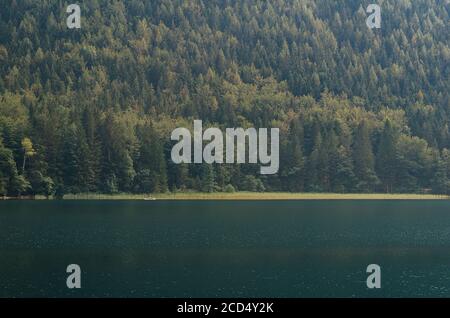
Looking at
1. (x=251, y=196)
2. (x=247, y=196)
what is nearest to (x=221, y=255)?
(x=247, y=196)

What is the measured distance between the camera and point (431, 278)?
5909 cm

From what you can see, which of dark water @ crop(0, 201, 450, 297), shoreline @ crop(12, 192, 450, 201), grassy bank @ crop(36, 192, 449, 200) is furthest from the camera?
grassy bank @ crop(36, 192, 449, 200)

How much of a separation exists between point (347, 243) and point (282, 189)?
→ 117645 mm

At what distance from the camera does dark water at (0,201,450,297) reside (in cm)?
5388

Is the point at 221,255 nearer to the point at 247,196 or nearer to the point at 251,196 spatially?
the point at 247,196

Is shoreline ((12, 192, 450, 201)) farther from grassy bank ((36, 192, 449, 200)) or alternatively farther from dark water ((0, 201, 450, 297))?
dark water ((0, 201, 450, 297))

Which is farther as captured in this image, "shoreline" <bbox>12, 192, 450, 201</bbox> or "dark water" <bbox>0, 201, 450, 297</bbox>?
"shoreline" <bbox>12, 192, 450, 201</bbox>

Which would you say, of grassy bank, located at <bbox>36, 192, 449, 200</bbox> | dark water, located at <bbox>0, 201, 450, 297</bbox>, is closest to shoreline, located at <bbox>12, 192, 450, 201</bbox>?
grassy bank, located at <bbox>36, 192, 449, 200</bbox>

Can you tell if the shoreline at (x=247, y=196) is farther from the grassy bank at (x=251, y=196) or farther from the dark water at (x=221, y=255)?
the dark water at (x=221, y=255)

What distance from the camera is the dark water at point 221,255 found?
177 feet

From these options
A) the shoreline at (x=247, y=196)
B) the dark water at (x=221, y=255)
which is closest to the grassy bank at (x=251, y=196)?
the shoreline at (x=247, y=196)

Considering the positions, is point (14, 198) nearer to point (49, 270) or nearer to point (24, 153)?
point (24, 153)

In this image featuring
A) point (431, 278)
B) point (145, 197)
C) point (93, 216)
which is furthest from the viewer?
point (145, 197)
